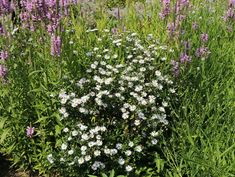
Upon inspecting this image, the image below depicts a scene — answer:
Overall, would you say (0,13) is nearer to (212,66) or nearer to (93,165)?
(93,165)

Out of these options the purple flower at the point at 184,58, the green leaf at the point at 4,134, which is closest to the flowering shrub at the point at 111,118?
the purple flower at the point at 184,58

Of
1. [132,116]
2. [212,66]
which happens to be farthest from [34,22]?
[212,66]

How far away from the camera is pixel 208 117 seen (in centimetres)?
379

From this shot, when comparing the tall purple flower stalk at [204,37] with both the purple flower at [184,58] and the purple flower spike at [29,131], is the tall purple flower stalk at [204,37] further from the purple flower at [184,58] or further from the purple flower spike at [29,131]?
the purple flower spike at [29,131]

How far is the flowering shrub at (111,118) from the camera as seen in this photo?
11.3 ft

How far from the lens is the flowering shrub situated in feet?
11.3

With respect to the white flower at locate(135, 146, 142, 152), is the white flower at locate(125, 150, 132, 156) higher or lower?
lower

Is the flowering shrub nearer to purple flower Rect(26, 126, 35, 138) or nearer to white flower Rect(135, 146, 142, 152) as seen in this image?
white flower Rect(135, 146, 142, 152)

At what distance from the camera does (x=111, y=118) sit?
12.1 feet

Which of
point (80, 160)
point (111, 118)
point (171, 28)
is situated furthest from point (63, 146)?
point (171, 28)

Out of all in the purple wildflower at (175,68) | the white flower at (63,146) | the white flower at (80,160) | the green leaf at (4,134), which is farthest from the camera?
the purple wildflower at (175,68)

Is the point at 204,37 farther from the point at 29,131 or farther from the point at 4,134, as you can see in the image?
the point at 4,134

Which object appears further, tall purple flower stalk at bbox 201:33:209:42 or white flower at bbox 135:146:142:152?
tall purple flower stalk at bbox 201:33:209:42

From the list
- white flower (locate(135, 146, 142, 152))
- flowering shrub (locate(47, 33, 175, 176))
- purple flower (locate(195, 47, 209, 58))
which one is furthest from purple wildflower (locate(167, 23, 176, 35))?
white flower (locate(135, 146, 142, 152))
